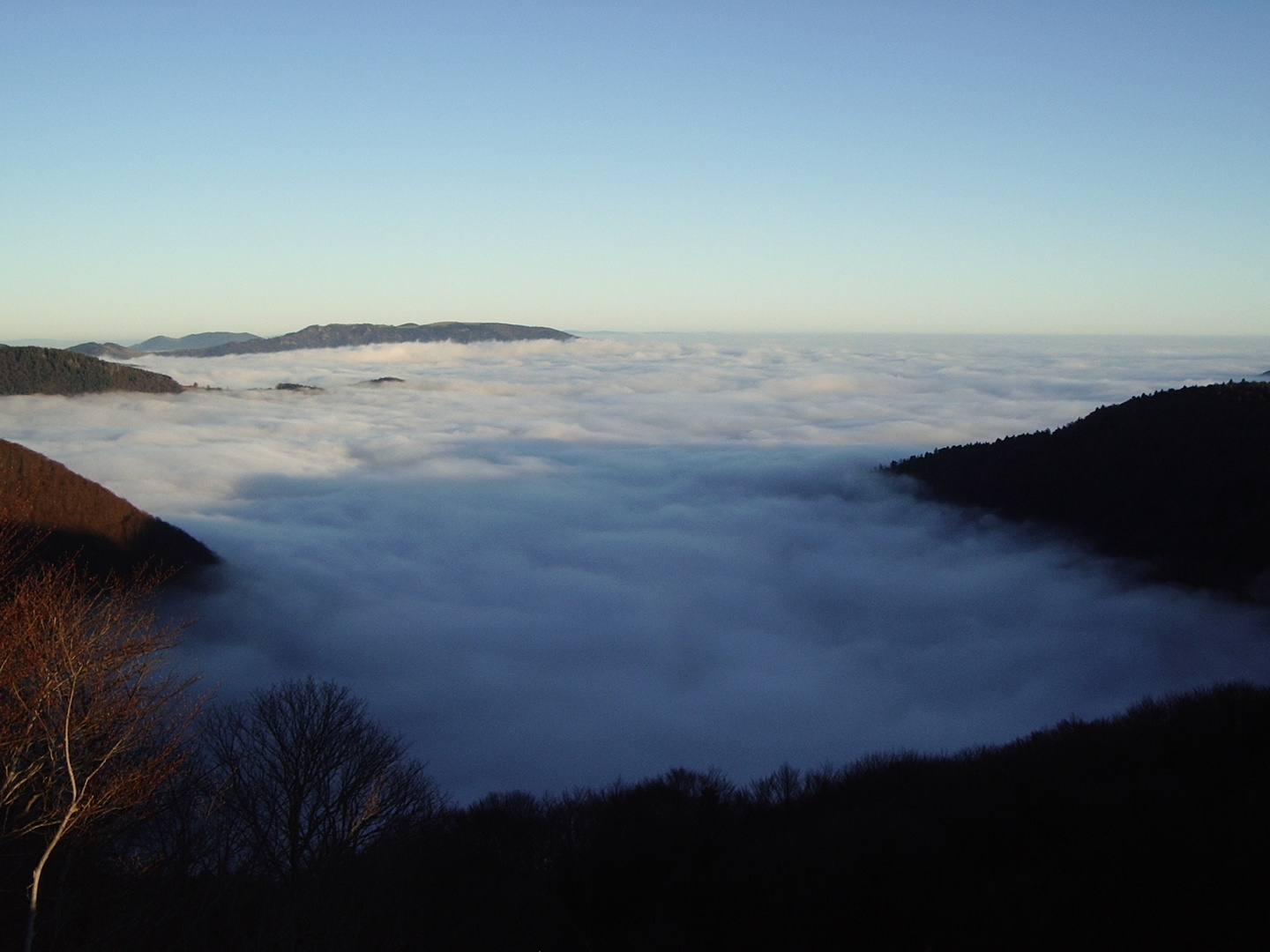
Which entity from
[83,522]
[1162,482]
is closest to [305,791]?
[83,522]

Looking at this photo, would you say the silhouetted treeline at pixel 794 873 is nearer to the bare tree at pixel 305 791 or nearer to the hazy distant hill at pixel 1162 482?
the bare tree at pixel 305 791

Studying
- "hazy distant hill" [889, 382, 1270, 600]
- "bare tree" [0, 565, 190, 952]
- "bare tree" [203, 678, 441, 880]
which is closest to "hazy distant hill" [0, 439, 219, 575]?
"bare tree" [203, 678, 441, 880]

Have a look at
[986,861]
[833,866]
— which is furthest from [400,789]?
[986,861]

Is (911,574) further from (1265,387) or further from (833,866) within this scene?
(833,866)

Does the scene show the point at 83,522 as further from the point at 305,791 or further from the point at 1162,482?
the point at 1162,482

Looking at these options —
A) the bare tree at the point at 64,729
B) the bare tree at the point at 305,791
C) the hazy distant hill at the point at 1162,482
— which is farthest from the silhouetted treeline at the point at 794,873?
the hazy distant hill at the point at 1162,482

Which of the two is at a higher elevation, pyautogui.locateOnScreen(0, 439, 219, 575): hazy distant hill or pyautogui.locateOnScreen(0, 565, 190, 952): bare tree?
pyautogui.locateOnScreen(0, 565, 190, 952): bare tree

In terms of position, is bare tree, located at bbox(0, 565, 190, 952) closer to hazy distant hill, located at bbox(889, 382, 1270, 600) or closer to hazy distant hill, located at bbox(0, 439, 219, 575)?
hazy distant hill, located at bbox(0, 439, 219, 575)
